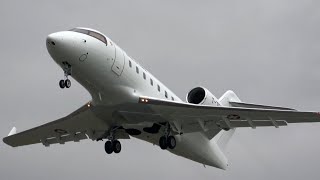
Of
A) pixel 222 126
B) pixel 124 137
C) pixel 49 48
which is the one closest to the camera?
pixel 49 48

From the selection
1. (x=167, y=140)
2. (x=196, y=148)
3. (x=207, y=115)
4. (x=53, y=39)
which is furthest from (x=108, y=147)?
(x=53, y=39)

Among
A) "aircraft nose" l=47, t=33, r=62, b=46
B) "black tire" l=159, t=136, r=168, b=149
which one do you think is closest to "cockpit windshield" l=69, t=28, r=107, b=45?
"aircraft nose" l=47, t=33, r=62, b=46

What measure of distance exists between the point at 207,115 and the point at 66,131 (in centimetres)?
699

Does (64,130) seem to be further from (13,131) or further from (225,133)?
(225,133)

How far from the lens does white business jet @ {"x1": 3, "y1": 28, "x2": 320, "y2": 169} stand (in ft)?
80.3

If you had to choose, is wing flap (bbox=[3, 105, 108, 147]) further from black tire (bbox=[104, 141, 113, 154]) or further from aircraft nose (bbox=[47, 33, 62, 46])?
aircraft nose (bbox=[47, 33, 62, 46])

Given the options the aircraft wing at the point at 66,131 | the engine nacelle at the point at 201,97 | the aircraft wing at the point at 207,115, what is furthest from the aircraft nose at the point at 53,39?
the engine nacelle at the point at 201,97

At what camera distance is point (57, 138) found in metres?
31.5

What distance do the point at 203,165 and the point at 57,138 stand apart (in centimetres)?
697

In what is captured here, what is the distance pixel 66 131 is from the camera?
30.5 m

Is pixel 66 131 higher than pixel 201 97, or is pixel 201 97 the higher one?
pixel 201 97

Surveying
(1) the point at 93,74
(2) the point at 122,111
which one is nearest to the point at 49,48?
(1) the point at 93,74

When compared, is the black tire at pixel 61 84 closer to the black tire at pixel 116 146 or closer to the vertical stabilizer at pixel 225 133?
the black tire at pixel 116 146

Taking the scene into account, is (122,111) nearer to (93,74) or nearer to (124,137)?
(93,74)
